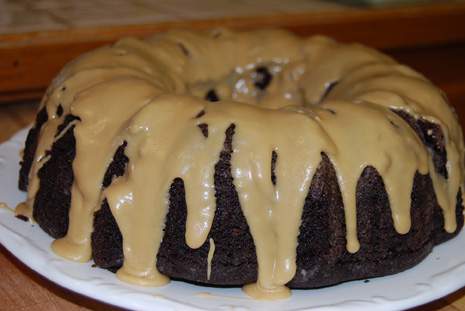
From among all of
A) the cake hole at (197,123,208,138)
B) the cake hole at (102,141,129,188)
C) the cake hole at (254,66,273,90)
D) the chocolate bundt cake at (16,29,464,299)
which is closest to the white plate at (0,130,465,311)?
the chocolate bundt cake at (16,29,464,299)

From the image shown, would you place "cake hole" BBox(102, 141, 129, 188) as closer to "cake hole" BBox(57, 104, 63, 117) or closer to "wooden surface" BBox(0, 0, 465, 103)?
"cake hole" BBox(57, 104, 63, 117)

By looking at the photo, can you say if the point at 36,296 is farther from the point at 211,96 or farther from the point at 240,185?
the point at 211,96

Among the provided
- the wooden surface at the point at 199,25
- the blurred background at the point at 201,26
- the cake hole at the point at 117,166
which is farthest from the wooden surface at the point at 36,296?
the wooden surface at the point at 199,25

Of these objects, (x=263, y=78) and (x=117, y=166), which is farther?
(x=263, y=78)

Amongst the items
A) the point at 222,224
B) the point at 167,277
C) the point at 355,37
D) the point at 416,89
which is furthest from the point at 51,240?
the point at 355,37

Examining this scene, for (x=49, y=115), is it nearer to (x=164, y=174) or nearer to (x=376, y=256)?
(x=164, y=174)

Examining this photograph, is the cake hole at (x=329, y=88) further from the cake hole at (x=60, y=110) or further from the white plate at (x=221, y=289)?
the cake hole at (x=60, y=110)

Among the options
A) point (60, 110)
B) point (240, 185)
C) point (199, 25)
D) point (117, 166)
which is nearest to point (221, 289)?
point (240, 185)
